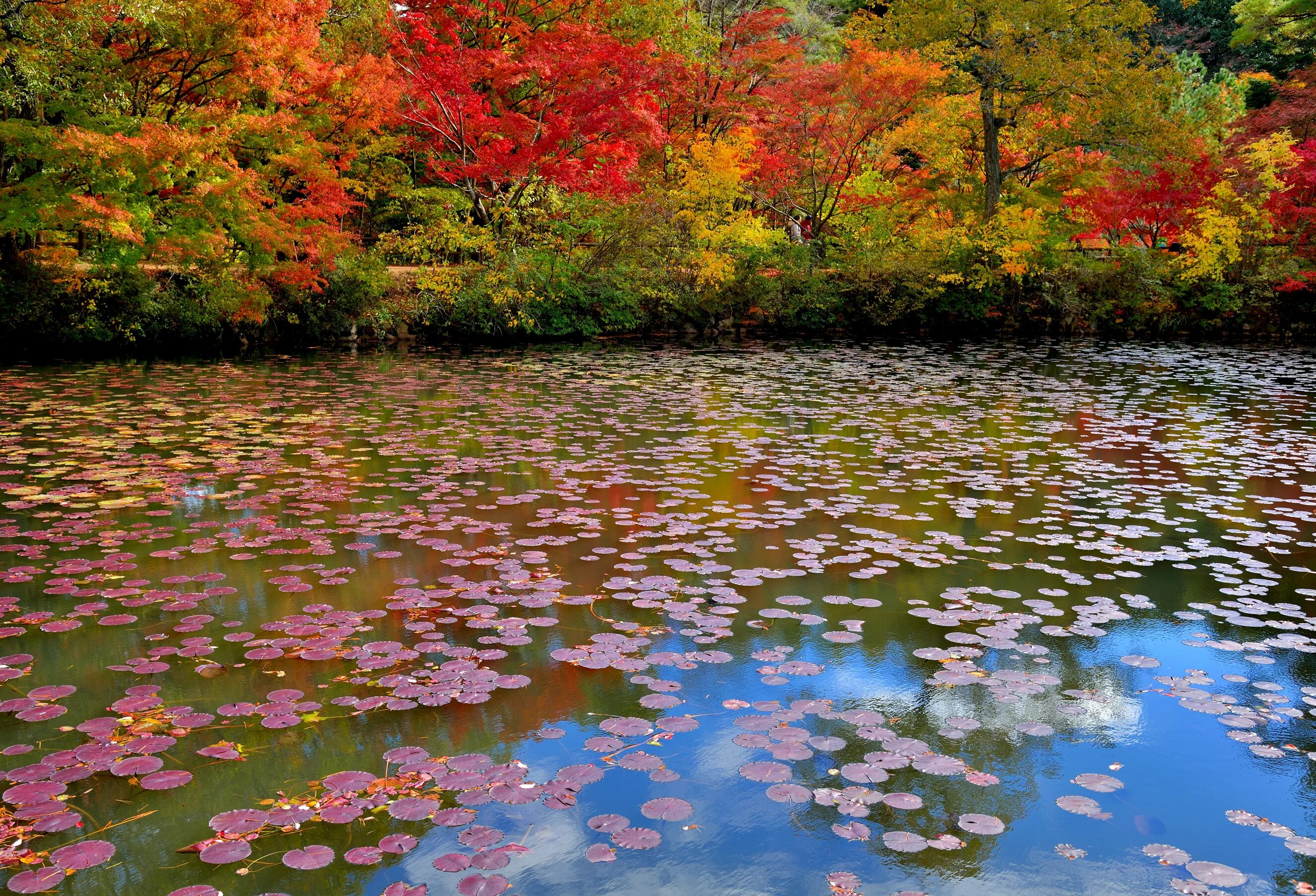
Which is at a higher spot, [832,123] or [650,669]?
[832,123]

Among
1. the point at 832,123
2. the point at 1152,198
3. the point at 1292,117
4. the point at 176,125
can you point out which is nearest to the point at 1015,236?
A: the point at 1152,198

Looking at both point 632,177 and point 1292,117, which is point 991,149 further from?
point 632,177

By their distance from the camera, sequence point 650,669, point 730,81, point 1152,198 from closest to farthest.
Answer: point 650,669 → point 1152,198 → point 730,81

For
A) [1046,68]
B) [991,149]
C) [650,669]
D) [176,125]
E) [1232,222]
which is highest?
[1046,68]

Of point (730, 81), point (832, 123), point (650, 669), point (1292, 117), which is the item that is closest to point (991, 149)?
point (832, 123)

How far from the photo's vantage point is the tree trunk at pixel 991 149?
71.4ft

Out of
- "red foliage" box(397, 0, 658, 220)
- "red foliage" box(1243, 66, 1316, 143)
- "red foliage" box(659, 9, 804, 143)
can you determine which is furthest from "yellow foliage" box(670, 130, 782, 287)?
"red foliage" box(1243, 66, 1316, 143)

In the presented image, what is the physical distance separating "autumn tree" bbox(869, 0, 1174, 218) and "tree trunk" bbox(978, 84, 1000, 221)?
0.02m

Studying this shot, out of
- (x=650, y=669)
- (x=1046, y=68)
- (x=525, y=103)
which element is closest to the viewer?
(x=650, y=669)

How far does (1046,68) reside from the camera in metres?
20.3

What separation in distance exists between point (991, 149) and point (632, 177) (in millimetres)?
8027

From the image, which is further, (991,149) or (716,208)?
(716,208)

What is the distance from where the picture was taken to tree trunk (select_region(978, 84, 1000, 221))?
21.8 m

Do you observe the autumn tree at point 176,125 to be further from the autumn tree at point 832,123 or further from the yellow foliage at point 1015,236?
the yellow foliage at point 1015,236
